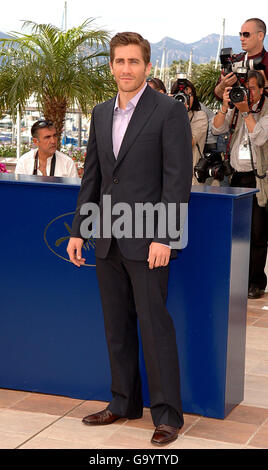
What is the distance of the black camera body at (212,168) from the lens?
6.09 m

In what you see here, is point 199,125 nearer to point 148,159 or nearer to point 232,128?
point 232,128

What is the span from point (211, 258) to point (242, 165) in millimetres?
2769

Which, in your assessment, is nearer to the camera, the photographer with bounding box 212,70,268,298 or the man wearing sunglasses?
the photographer with bounding box 212,70,268,298

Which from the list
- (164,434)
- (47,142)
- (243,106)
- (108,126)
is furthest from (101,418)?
(243,106)

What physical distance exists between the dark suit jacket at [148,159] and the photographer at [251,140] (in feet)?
8.82

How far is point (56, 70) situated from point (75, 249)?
6.96 meters

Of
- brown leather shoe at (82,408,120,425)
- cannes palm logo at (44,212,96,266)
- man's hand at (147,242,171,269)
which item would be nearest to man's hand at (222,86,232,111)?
cannes palm logo at (44,212,96,266)

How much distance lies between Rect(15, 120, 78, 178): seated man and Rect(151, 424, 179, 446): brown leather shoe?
9.81 feet

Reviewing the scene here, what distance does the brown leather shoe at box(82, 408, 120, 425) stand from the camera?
3604 mm

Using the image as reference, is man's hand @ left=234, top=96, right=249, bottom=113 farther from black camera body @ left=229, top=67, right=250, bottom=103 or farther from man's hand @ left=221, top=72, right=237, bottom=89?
man's hand @ left=221, top=72, right=237, bottom=89

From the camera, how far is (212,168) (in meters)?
6.11

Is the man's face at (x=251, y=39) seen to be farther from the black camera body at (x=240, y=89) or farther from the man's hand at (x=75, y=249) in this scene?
the man's hand at (x=75, y=249)

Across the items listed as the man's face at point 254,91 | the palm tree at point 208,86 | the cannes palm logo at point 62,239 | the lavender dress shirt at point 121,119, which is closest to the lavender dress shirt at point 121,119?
the lavender dress shirt at point 121,119
